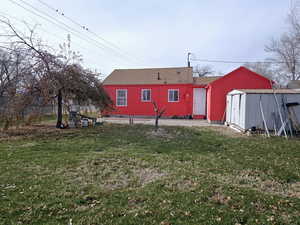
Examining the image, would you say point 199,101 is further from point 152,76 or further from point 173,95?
point 152,76

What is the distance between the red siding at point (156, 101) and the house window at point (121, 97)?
28cm

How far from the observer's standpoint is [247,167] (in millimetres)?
4305

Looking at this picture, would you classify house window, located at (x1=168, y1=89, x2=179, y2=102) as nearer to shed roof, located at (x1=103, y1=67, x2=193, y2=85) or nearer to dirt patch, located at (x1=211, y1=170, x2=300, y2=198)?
shed roof, located at (x1=103, y1=67, x2=193, y2=85)

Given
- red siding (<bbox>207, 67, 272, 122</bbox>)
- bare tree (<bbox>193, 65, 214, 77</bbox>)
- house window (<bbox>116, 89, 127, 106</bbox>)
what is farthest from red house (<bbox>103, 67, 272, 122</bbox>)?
bare tree (<bbox>193, 65, 214, 77</bbox>)

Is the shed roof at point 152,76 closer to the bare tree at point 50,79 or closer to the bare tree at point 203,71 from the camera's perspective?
the bare tree at point 50,79

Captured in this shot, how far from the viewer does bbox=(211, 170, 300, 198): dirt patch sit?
3146mm

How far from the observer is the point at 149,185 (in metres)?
3.36

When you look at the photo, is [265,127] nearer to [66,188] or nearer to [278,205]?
[278,205]

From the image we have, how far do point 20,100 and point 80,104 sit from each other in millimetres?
2976

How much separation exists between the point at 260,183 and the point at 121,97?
15.0 meters

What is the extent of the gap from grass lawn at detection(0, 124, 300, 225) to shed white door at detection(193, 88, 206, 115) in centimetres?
1011

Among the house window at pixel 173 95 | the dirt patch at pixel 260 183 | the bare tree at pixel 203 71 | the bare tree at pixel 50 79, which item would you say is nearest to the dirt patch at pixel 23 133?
the bare tree at pixel 50 79

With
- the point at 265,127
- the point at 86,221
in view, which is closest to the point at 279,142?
the point at 265,127

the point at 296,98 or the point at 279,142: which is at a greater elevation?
the point at 296,98
